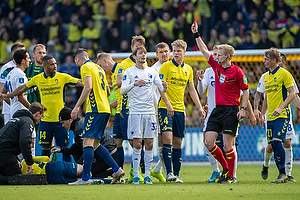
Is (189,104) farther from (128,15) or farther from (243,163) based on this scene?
(128,15)

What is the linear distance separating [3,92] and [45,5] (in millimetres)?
10086

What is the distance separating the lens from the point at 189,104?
14.6m

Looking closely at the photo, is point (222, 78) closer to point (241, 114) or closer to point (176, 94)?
point (241, 114)

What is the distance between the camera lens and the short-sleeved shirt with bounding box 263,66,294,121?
27.2ft

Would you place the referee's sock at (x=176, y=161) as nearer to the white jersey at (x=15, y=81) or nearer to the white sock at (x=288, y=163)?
the white sock at (x=288, y=163)

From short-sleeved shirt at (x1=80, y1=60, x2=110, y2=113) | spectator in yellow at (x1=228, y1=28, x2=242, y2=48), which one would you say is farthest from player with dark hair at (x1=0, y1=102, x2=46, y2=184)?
spectator in yellow at (x1=228, y1=28, x2=242, y2=48)

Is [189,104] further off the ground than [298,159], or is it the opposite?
[189,104]

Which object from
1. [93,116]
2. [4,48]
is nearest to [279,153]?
[93,116]

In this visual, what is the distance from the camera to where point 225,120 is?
779cm

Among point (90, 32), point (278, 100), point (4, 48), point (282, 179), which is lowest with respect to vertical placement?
point (282, 179)

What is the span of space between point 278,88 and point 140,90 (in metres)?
2.37

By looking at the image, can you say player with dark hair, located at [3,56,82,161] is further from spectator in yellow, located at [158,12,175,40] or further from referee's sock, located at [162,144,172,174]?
spectator in yellow, located at [158,12,175,40]

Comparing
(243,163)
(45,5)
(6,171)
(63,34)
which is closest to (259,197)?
(6,171)

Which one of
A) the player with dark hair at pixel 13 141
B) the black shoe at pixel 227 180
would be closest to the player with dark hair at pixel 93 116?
the player with dark hair at pixel 13 141
